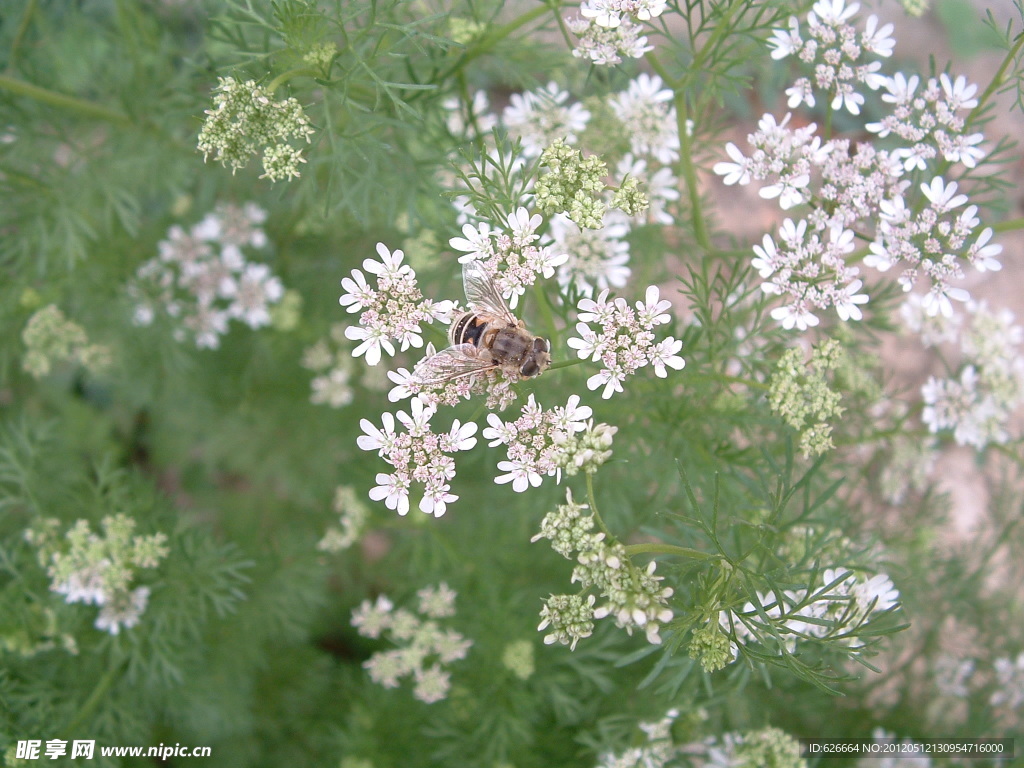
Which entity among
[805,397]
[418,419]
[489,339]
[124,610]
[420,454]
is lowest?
[124,610]

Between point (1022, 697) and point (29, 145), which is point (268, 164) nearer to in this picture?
point (29, 145)

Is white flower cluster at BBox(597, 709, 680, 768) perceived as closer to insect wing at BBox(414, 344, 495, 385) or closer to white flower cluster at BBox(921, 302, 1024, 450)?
insect wing at BBox(414, 344, 495, 385)

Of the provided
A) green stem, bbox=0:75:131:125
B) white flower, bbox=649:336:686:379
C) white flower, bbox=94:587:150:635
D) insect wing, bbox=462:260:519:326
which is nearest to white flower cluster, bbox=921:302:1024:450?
white flower, bbox=649:336:686:379

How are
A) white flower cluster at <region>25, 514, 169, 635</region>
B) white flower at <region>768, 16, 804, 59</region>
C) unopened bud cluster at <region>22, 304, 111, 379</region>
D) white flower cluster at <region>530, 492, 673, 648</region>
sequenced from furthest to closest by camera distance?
unopened bud cluster at <region>22, 304, 111, 379</region>, white flower cluster at <region>25, 514, 169, 635</region>, white flower at <region>768, 16, 804, 59</region>, white flower cluster at <region>530, 492, 673, 648</region>

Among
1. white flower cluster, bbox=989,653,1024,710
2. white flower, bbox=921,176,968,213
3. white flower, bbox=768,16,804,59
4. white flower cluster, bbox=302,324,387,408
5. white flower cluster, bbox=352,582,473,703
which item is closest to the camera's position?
white flower, bbox=921,176,968,213

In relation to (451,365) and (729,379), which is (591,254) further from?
(451,365)

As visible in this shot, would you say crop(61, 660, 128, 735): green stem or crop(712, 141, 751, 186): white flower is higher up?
crop(712, 141, 751, 186): white flower

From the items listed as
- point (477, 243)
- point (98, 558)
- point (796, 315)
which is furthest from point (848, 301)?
point (98, 558)
